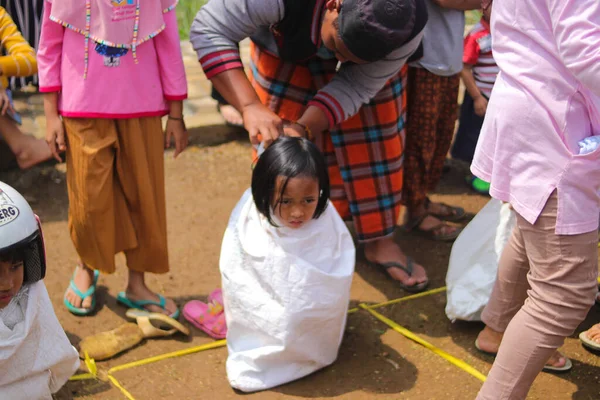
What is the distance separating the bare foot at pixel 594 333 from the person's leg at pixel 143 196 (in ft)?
5.38

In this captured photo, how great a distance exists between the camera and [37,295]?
7.57 ft

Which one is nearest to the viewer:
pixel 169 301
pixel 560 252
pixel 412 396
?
pixel 560 252

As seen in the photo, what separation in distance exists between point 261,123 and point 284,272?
0.54m

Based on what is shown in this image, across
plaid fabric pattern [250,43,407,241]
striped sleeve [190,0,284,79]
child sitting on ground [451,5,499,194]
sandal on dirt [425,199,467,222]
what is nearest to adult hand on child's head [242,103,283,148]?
striped sleeve [190,0,284,79]

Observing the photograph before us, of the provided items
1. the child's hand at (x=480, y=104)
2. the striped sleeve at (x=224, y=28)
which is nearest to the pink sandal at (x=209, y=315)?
the striped sleeve at (x=224, y=28)

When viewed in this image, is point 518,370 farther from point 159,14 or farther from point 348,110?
point 159,14

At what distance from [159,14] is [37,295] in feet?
3.78

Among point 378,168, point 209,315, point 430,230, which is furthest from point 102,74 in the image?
point 430,230

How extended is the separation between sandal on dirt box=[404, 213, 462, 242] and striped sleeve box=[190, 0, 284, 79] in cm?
153

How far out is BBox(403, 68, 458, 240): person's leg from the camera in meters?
3.82

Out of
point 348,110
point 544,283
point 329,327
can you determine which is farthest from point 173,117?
Result: point 544,283

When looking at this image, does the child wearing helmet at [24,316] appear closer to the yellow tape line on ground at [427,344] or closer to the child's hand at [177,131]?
the child's hand at [177,131]

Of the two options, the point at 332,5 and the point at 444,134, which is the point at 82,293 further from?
the point at 444,134

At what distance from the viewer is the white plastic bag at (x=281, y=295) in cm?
271
